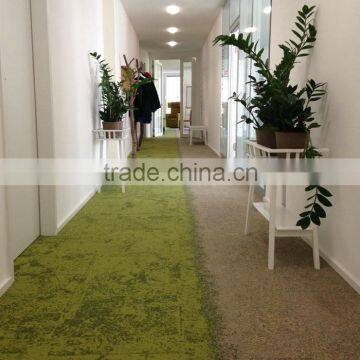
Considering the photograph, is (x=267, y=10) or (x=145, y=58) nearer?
(x=267, y=10)

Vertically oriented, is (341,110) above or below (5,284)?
above

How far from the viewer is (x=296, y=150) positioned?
2.45m

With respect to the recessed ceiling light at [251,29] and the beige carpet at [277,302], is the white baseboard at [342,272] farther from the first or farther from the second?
the recessed ceiling light at [251,29]

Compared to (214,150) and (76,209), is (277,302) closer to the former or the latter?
(76,209)

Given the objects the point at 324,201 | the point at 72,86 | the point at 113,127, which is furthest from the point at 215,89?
the point at 324,201

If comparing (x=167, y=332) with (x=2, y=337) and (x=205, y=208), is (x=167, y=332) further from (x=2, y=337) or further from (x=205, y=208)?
(x=205, y=208)

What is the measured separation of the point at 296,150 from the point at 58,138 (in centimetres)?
180

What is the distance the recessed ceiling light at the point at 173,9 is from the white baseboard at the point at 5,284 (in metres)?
5.69

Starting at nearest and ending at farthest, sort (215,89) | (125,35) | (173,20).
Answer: (125,35)
(173,20)
(215,89)

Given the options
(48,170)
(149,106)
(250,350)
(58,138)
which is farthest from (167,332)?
(149,106)

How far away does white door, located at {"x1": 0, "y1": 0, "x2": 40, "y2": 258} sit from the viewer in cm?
243

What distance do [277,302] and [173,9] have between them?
5.99m

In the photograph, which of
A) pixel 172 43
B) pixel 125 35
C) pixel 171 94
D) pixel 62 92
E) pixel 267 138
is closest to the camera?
pixel 267 138

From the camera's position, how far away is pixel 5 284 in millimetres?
2121
